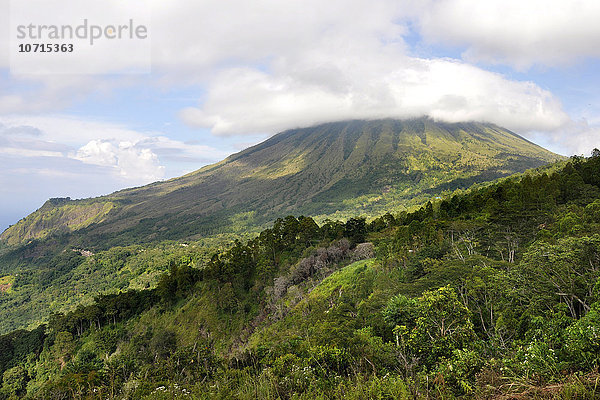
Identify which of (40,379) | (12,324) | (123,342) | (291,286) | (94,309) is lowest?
(12,324)

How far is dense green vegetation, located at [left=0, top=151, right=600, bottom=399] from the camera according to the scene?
722 cm

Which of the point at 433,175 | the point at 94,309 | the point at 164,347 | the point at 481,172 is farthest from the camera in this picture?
the point at 433,175

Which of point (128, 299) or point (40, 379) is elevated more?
point (128, 299)

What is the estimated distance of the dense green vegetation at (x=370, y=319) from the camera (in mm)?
7219

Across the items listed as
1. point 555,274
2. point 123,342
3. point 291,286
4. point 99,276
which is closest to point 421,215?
point 291,286

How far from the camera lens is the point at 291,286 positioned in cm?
4009

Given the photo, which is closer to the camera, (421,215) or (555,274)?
(555,274)

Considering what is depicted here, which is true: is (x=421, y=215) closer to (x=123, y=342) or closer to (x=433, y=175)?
(x=123, y=342)

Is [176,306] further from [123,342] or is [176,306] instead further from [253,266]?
[253,266]

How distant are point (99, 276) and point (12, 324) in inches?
1044

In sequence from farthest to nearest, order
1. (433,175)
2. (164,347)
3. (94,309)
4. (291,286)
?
1. (433,175)
2. (94,309)
3. (291,286)
4. (164,347)

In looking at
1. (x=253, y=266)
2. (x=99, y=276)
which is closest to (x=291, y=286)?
(x=253, y=266)

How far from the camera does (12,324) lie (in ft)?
310

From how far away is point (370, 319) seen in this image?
60.8 ft
